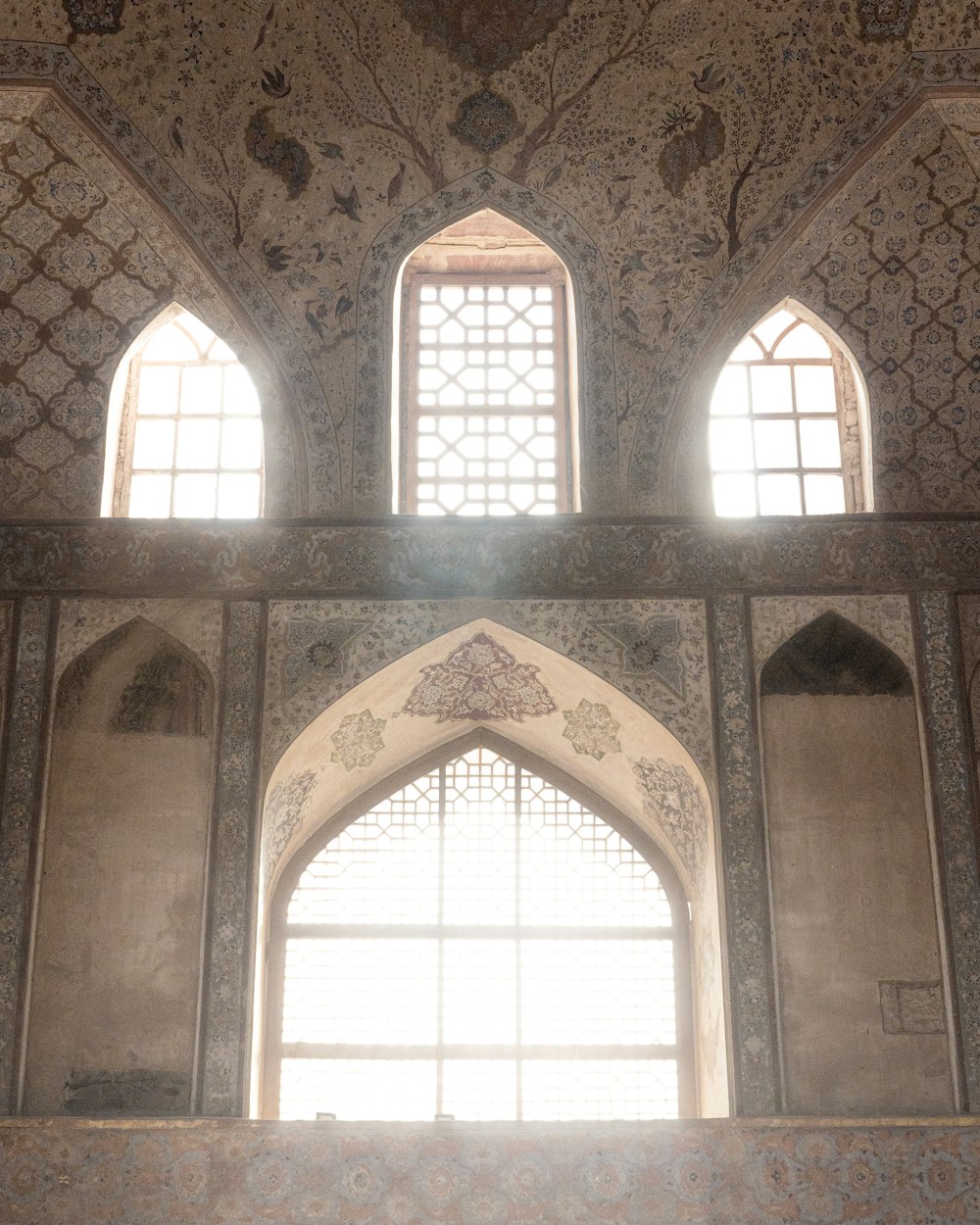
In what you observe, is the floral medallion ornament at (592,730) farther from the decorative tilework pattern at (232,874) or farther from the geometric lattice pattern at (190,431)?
the geometric lattice pattern at (190,431)

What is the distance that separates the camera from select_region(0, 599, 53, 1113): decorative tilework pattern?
25.2ft

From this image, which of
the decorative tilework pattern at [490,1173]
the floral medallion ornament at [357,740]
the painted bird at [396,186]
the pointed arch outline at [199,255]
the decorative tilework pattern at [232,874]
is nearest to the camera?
the decorative tilework pattern at [490,1173]

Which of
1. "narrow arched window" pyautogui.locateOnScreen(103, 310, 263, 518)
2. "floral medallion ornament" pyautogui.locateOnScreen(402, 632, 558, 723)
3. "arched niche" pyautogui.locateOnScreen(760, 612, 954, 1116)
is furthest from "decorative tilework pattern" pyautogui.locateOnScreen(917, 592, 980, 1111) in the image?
"narrow arched window" pyautogui.locateOnScreen(103, 310, 263, 518)

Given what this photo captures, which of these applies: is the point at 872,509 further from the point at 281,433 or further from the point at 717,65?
the point at 281,433

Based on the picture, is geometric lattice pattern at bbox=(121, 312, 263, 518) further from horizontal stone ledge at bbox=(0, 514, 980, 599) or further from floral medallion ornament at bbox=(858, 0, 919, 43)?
floral medallion ornament at bbox=(858, 0, 919, 43)

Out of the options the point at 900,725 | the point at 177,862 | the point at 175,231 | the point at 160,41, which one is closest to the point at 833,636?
the point at 900,725

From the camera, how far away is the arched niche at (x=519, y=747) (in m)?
8.34

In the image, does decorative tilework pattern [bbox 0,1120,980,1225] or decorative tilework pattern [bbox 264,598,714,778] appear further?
decorative tilework pattern [bbox 264,598,714,778]

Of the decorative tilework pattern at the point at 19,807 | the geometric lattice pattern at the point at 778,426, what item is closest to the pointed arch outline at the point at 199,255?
the decorative tilework pattern at the point at 19,807

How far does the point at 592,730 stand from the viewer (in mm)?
8789

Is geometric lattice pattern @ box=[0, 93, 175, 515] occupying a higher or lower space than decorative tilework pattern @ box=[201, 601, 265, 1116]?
higher

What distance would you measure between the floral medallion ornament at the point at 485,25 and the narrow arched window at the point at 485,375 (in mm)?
800

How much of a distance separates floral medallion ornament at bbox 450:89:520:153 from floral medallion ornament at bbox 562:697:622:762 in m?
2.96

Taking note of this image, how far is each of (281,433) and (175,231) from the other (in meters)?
1.15
